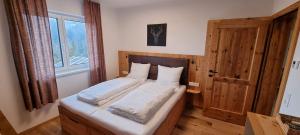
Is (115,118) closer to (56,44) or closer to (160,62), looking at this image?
(160,62)

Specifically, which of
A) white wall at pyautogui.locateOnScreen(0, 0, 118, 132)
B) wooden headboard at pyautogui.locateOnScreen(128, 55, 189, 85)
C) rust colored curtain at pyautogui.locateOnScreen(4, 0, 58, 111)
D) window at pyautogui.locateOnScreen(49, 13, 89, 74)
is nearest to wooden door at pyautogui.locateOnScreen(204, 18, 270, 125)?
wooden headboard at pyautogui.locateOnScreen(128, 55, 189, 85)

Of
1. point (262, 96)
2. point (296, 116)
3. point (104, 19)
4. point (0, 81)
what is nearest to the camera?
point (296, 116)

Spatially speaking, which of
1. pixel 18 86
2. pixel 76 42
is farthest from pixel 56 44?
pixel 18 86

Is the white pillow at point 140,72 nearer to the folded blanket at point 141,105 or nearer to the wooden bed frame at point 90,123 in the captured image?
the wooden bed frame at point 90,123

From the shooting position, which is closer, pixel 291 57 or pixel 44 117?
pixel 291 57

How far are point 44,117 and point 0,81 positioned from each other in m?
0.86

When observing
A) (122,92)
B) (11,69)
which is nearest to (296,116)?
(122,92)

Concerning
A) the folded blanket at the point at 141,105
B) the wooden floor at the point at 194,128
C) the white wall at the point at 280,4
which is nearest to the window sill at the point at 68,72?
the wooden floor at the point at 194,128

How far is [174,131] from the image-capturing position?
2.08 m

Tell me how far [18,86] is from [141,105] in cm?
185

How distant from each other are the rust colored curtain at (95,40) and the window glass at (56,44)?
20.4 inches

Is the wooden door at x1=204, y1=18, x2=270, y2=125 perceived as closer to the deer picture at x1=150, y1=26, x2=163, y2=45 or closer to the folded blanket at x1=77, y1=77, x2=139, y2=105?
the deer picture at x1=150, y1=26, x2=163, y2=45

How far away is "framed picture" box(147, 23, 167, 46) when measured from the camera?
2863 millimetres

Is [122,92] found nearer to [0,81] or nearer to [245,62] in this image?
[0,81]
